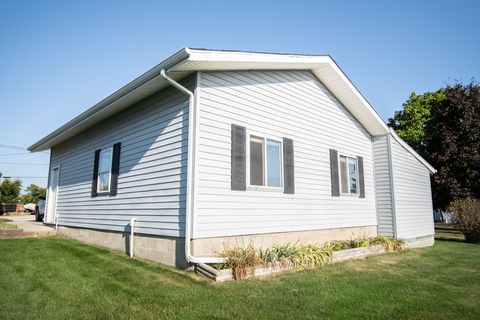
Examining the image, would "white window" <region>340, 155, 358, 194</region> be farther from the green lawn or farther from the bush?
the bush

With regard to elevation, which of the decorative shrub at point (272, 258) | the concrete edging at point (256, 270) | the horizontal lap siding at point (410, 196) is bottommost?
the concrete edging at point (256, 270)

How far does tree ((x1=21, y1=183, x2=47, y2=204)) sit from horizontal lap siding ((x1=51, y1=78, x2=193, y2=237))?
150 feet

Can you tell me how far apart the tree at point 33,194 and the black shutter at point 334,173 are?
167ft

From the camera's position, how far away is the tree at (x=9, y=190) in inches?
1734

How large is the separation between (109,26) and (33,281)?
7.69 m

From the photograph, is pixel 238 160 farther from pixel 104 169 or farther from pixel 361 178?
pixel 361 178

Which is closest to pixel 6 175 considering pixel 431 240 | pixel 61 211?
pixel 61 211

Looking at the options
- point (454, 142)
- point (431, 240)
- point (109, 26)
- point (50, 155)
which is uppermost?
point (109, 26)

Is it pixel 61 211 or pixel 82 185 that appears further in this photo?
pixel 61 211

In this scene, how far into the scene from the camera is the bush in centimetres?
1417

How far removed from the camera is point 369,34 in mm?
10336

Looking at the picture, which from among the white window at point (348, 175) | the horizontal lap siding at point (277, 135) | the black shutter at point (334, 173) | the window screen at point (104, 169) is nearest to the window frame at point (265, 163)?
the horizontal lap siding at point (277, 135)

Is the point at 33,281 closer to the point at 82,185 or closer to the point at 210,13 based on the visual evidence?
the point at 82,185

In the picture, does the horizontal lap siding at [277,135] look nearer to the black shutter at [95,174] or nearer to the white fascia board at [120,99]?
the white fascia board at [120,99]
